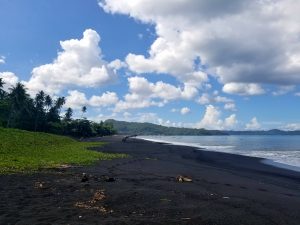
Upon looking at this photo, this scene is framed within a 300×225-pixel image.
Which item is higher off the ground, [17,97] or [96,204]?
[17,97]

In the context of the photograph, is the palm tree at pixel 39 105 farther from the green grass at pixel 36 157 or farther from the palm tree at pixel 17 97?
the green grass at pixel 36 157

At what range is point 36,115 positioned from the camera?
121 metres

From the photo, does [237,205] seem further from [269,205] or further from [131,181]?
→ [131,181]

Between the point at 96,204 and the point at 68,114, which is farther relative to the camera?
the point at 68,114

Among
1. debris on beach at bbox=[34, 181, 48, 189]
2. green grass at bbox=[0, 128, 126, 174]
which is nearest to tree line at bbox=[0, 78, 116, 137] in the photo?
green grass at bbox=[0, 128, 126, 174]

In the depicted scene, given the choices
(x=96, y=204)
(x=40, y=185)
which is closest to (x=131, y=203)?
(x=96, y=204)

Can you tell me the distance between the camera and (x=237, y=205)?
48.9 ft

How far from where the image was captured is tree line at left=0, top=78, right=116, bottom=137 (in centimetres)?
10331

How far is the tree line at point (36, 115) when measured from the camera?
103312mm

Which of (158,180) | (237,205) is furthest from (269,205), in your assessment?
(158,180)

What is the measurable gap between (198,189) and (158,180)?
11.4ft

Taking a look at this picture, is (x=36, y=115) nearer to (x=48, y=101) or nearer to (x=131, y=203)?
(x=48, y=101)

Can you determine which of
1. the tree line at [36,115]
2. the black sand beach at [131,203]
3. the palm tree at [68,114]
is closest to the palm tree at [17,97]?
the tree line at [36,115]

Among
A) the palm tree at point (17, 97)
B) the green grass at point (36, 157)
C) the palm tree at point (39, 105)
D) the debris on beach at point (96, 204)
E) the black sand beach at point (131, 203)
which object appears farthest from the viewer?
the palm tree at point (39, 105)
